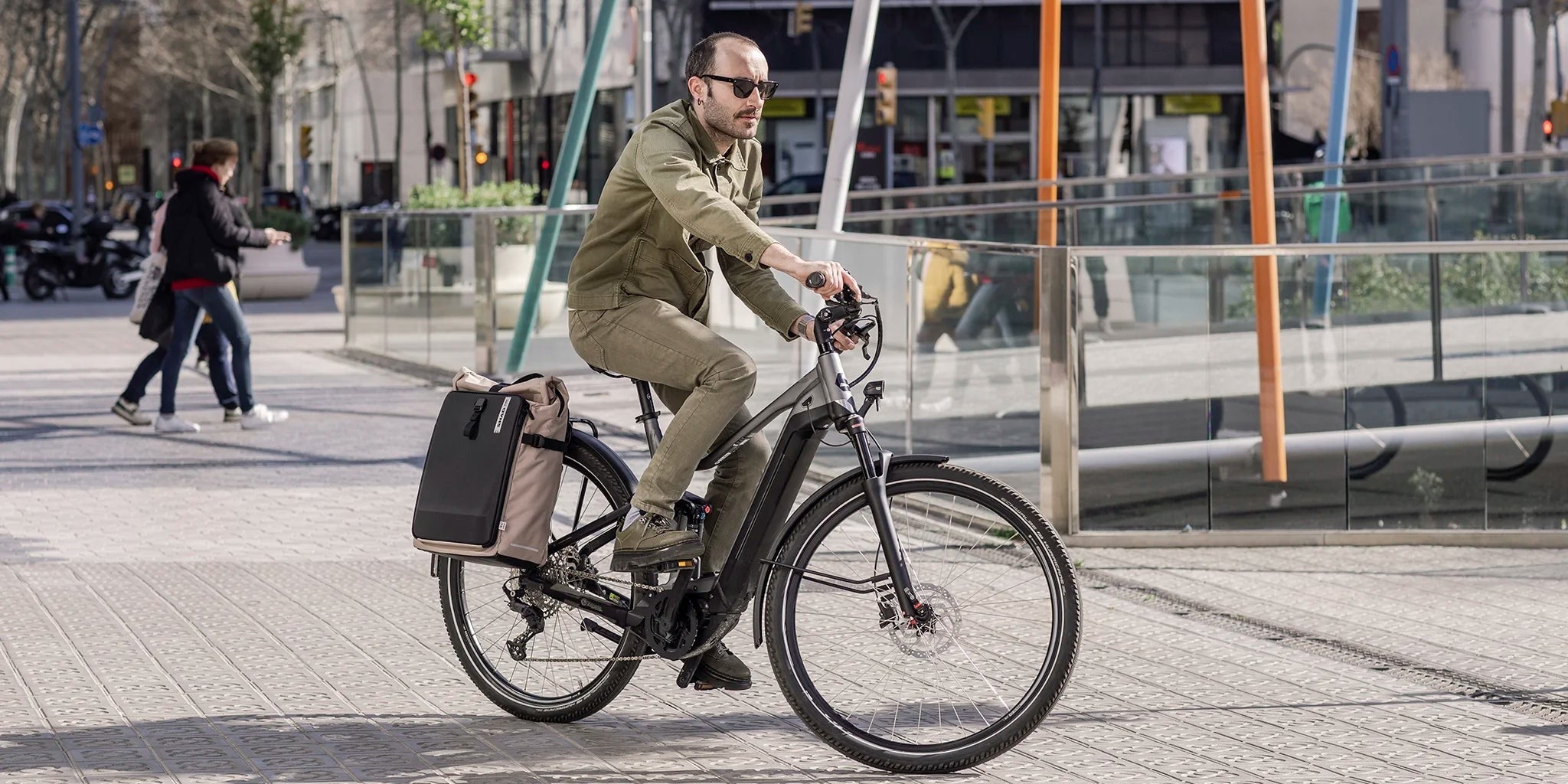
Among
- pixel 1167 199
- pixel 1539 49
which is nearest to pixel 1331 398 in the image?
pixel 1167 199

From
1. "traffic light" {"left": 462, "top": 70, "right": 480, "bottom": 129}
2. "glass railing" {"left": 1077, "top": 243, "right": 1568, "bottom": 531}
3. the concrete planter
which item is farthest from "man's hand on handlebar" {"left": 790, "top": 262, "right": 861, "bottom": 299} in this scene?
"traffic light" {"left": 462, "top": 70, "right": 480, "bottom": 129}

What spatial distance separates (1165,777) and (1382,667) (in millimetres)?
1584

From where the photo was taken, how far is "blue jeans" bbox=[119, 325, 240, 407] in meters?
12.9

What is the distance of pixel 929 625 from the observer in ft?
15.6

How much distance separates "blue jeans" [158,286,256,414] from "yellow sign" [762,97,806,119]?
5098 centimetres

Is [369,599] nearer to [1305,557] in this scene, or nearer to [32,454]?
[1305,557]

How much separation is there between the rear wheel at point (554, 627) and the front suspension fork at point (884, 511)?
0.70m

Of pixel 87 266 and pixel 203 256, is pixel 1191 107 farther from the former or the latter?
pixel 203 256

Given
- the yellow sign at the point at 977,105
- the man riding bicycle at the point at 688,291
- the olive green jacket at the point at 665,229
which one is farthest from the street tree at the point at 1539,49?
the man riding bicycle at the point at 688,291

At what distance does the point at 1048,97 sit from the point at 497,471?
871 cm

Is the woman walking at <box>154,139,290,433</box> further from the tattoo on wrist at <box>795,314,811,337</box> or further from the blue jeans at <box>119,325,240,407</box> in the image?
the tattoo on wrist at <box>795,314,811,337</box>

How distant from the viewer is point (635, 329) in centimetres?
494

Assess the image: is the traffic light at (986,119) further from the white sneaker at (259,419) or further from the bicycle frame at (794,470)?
the bicycle frame at (794,470)

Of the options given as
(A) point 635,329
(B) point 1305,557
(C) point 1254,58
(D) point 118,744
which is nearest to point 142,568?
(D) point 118,744
